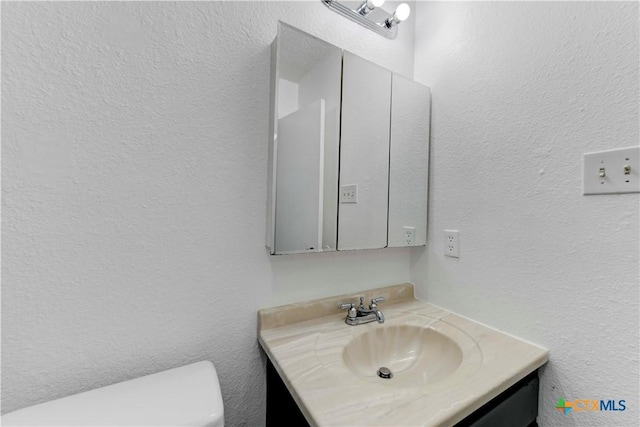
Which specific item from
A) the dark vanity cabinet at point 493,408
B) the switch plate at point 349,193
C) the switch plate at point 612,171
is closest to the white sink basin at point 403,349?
the dark vanity cabinet at point 493,408

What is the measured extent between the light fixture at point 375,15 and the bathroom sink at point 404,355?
1192 mm

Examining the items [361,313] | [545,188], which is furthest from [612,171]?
[361,313]

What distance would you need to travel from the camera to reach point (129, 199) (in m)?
0.69

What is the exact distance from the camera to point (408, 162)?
1.10 m

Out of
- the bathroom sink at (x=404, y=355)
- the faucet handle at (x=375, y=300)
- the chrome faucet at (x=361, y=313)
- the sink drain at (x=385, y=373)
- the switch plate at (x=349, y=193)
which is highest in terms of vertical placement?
the switch plate at (x=349, y=193)

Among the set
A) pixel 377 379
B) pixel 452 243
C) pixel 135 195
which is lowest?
pixel 377 379

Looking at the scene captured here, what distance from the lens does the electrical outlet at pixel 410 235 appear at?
109cm

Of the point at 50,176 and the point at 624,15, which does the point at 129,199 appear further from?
the point at 624,15

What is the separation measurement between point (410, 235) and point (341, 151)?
465 mm

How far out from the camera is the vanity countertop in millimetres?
535

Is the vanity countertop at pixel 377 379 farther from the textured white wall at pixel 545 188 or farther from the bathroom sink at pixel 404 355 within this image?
the textured white wall at pixel 545 188

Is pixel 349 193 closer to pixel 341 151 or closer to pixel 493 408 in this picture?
pixel 341 151

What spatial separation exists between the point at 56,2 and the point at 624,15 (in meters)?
1.39

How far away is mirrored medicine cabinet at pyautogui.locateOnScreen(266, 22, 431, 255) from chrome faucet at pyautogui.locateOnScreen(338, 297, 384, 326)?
8.6 inches
